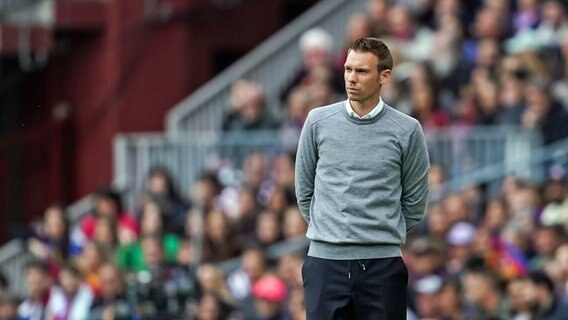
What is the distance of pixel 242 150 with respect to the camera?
1780 cm

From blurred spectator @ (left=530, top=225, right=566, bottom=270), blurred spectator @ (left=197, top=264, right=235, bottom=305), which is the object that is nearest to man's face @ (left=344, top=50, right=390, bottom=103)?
blurred spectator @ (left=530, top=225, right=566, bottom=270)

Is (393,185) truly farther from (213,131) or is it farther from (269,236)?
(213,131)

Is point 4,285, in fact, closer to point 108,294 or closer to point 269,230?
point 108,294

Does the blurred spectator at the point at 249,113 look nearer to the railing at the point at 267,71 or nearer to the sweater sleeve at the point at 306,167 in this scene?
the railing at the point at 267,71

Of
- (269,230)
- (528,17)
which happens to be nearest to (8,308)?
(269,230)

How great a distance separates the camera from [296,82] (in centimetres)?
1905

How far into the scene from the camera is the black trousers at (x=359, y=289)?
840 centimetres

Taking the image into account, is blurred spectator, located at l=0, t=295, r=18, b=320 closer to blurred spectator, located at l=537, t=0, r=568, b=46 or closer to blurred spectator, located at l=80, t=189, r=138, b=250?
blurred spectator, located at l=80, t=189, r=138, b=250

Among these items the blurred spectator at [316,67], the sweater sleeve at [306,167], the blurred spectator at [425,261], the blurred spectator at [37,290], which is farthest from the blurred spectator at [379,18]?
the sweater sleeve at [306,167]

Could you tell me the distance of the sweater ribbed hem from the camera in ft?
27.6

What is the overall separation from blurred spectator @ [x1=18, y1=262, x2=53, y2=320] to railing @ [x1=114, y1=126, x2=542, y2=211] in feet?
7.28

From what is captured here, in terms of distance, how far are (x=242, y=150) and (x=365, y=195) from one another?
31.0 feet

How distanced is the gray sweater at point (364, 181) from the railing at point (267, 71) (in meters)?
11.0

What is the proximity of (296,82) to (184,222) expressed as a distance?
254 centimetres
